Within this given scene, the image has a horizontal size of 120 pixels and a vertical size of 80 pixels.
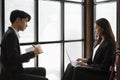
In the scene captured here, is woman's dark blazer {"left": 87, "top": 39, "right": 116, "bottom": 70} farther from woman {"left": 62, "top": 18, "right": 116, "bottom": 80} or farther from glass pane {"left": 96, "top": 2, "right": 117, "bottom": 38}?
glass pane {"left": 96, "top": 2, "right": 117, "bottom": 38}

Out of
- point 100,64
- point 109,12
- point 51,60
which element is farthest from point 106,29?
point 109,12

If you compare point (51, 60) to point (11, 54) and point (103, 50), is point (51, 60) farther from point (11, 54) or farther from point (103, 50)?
point (11, 54)

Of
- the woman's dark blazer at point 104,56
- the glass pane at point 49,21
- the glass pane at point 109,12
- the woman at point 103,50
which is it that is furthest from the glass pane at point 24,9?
the glass pane at point 109,12

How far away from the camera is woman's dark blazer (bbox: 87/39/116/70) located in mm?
2855

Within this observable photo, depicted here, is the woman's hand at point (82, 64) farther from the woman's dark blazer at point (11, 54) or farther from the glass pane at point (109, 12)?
the glass pane at point (109, 12)

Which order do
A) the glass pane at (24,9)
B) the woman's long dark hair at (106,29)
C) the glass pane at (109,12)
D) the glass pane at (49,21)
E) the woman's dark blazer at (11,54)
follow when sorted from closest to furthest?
the woman's dark blazer at (11,54)
the woman's long dark hair at (106,29)
the glass pane at (24,9)
the glass pane at (49,21)
the glass pane at (109,12)

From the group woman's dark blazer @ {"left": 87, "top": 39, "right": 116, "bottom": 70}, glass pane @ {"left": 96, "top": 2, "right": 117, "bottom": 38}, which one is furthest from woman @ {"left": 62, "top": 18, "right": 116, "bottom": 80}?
glass pane @ {"left": 96, "top": 2, "right": 117, "bottom": 38}

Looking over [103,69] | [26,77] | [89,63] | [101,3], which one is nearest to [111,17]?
[101,3]

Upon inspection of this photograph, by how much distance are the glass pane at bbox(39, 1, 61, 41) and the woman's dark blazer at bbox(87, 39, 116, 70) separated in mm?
1182

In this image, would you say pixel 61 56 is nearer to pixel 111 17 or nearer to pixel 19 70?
pixel 111 17

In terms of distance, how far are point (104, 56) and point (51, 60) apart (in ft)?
4.61

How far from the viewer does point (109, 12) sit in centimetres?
454

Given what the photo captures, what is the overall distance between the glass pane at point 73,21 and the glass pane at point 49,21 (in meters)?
0.25

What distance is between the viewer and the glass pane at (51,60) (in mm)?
3981
